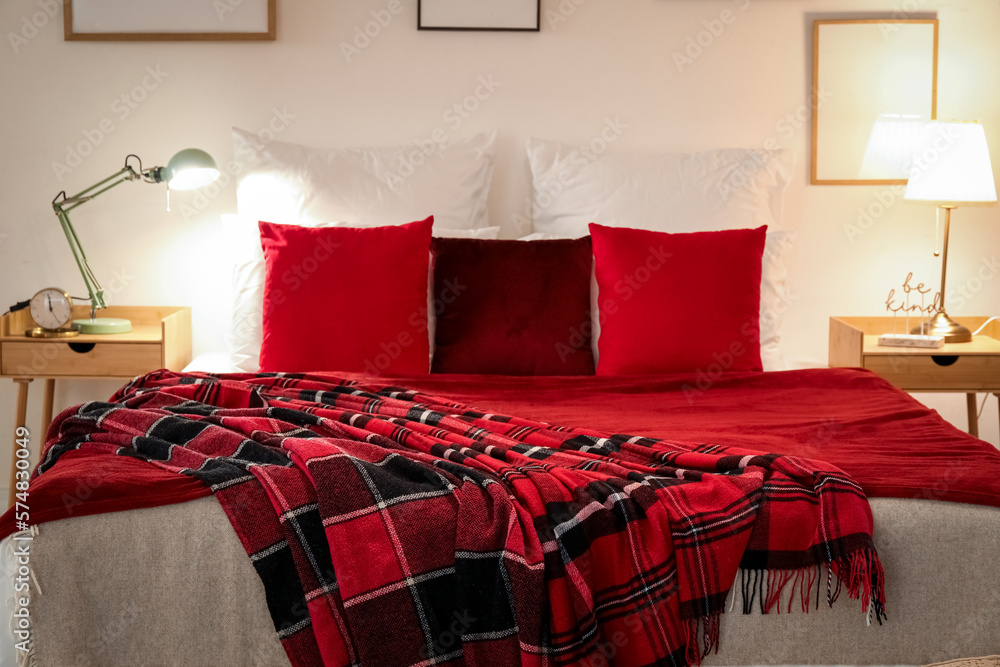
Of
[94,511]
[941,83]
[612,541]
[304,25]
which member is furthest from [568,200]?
[94,511]

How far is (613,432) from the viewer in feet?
6.51

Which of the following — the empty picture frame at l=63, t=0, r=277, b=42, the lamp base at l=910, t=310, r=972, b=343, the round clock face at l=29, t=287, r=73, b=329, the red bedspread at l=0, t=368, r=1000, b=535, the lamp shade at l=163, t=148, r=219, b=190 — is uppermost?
the empty picture frame at l=63, t=0, r=277, b=42

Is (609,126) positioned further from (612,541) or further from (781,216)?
(612,541)

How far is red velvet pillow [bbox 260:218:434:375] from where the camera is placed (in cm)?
254

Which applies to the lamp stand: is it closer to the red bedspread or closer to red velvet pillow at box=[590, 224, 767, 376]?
the red bedspread

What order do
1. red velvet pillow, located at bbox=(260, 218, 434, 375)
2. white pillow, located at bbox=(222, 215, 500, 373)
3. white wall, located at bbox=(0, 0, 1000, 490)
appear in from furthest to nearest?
white wall, located at bbox=(0, 0, 1000, 490) → white pillow, located at bbox=(222, 215, 500, 373) → red velvet pillow, located at bbox=(260, 218, 434, 375)

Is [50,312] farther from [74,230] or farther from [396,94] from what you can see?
[396,94]

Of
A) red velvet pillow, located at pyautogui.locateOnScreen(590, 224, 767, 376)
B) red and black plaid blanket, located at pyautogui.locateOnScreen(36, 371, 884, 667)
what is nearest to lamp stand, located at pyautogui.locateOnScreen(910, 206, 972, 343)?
red velvet pillow, located at pyautogui.locateOnScreen(590, 224, 767, 376)

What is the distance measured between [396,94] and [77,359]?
4.54 ft

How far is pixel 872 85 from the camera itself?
3.23m

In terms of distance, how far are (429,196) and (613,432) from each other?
1355mm

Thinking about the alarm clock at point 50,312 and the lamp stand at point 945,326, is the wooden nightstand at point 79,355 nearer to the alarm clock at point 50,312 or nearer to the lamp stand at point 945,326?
the alarm clock at point 50,312

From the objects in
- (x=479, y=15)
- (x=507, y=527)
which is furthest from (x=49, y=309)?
(x=507, y=527)

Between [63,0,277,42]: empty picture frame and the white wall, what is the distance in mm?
43
